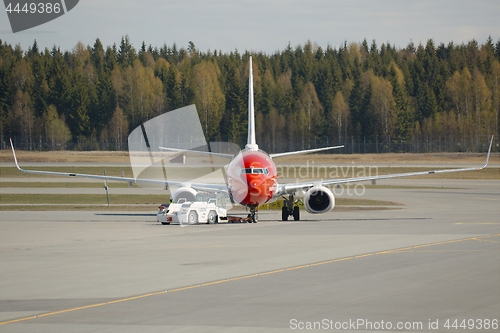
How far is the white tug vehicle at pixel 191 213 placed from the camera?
138ft

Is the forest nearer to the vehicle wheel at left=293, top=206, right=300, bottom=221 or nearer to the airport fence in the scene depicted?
the airport fence

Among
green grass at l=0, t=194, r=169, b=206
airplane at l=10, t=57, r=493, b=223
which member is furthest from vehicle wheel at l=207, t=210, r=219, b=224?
green grass at l=0, t=194, r=169, b=206

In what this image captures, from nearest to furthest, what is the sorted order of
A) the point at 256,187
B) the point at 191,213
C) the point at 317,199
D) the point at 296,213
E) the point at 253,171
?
1. the point at 256,187
2. the point at 253,171
3. the point at 191,213
4. the point at 317,199
5. the point at 296,213

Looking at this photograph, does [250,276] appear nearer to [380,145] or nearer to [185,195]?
[185,195]

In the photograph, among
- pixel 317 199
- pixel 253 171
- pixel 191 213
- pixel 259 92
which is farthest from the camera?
pixel 259 92

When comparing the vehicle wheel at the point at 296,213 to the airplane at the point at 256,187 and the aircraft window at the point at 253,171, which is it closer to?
the airplane at the point at 256,187

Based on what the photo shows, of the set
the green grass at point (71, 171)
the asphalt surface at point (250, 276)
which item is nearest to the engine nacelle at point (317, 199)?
the asphalt surface at point (250, 276)

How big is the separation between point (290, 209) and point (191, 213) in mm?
6635

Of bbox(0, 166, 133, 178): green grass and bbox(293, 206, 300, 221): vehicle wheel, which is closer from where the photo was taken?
bbox(293, 206, 300, 221): vehicle wheel

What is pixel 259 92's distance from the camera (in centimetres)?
12425

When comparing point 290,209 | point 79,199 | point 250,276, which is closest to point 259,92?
point 79,199

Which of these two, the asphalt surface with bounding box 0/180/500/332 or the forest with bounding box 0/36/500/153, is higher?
the forest with bounding box 0/36/500/153

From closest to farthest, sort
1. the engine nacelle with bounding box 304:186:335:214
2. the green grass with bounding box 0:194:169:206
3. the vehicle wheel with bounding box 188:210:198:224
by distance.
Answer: the vehicle wheel with bounding box 188:210:198:224 < the engine nacelle with bounding box 304:186:335:214 < the green grass with bounding box 0:194:169:206

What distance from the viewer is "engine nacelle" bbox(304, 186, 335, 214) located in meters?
44.7
